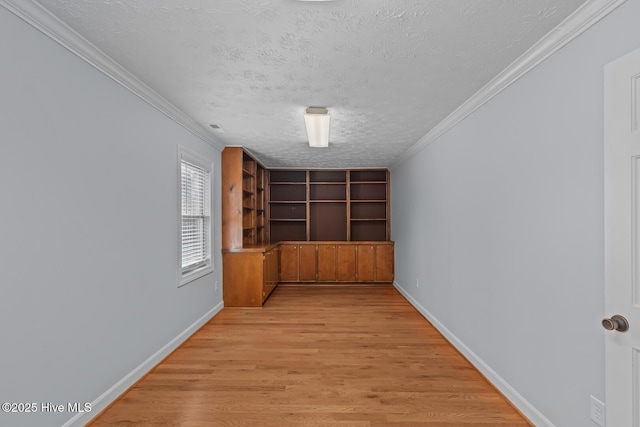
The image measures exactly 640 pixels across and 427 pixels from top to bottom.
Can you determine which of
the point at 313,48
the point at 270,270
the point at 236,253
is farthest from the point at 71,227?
the point at 270,270

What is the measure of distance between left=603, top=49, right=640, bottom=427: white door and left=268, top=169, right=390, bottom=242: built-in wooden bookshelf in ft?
17.4

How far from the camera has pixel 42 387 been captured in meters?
1.65

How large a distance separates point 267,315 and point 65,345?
2698 millimetres

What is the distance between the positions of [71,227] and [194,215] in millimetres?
1939

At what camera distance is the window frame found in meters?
3.29

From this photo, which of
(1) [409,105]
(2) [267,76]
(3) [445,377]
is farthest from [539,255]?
(2) [267,76]

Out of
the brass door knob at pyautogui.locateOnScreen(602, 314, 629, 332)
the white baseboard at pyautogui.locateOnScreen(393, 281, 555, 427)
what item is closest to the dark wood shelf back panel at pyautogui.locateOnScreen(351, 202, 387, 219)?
the white baseboard at pyautogui.locateOnScreen(393, 281, 555, 427)

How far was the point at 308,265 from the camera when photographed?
20.5 ft

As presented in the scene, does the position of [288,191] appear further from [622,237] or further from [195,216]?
[622,237]

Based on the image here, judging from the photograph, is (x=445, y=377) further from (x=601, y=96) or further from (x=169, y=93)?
(x=169, y=93)

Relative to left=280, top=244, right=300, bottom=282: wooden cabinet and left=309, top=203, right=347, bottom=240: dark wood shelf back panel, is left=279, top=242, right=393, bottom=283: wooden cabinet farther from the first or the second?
left=309, top=203, right=347, bottom=240: dark wood shelf back panel

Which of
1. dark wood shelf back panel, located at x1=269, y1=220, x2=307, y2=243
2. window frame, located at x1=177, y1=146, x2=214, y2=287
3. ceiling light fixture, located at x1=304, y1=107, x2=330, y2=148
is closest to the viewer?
ceiling light fixture, located at x1=304, y1=107, x2=330, y2=148

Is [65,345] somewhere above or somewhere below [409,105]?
below

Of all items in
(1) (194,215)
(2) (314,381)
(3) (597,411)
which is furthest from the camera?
(1) (194,215)
